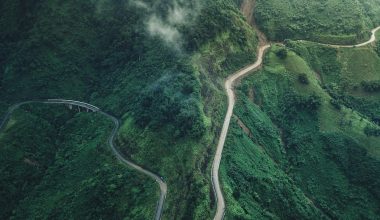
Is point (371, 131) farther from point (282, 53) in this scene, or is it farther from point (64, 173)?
point (64, 173)

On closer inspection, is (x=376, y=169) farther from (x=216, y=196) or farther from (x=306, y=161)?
(x=216, y=196)

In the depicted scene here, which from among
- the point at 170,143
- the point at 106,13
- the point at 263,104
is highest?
the point at 106,13

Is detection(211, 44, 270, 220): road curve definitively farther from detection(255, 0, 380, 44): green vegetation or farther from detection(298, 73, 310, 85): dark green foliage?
detection(298, 73, 310, 85): dark green foliage

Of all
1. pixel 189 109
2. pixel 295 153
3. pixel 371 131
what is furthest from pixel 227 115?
pixel 371 131

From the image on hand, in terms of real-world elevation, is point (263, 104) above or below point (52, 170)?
above

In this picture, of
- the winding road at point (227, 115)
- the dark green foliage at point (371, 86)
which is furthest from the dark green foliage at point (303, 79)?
the dark green foliage at point (371, 86)

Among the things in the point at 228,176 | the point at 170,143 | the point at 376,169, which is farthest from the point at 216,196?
the point at 376,169
